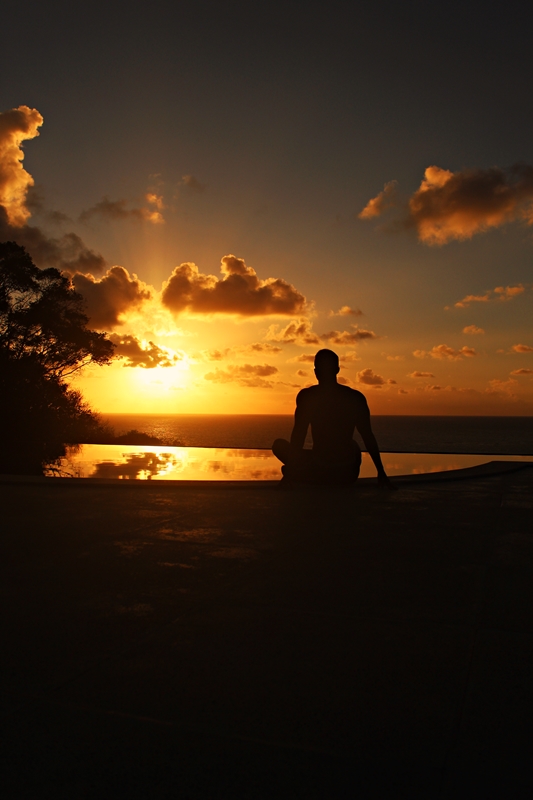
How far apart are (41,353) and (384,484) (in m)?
22.9

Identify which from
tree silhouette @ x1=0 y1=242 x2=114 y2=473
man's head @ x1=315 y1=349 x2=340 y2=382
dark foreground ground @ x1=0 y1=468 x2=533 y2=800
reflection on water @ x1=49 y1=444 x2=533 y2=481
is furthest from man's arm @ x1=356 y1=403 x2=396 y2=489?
tree silhouette @ x1=0 y1=242 x2=114 y2=473

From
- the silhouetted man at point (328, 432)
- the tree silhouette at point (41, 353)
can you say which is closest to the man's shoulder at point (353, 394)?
the silhouetted man at point (328, 432)

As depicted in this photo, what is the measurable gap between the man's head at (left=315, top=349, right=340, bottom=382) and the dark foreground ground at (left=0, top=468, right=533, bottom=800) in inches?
137

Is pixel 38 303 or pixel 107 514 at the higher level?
pixel 38 303

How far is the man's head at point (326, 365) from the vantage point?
833cm

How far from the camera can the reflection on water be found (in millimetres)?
9984

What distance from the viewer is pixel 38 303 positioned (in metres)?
27.0

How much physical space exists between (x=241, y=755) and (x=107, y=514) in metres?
4.52

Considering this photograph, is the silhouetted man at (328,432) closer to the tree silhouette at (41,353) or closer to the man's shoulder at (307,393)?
the man's shoulder at (307,393)

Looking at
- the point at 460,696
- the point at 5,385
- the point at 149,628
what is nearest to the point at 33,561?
the point at 149,628

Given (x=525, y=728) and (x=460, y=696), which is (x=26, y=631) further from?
(x=525, y=728)

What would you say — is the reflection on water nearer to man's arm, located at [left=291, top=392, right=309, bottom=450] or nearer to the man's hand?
man's arm, located at [left=291, top=392, right=309, bottom=450]

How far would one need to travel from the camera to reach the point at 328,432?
8.22 metres

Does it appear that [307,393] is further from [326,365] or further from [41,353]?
[41,353]
